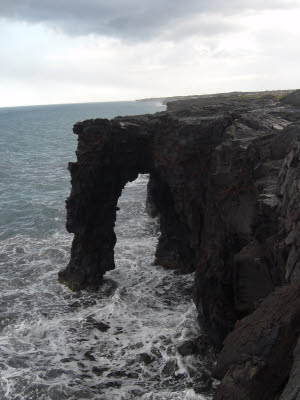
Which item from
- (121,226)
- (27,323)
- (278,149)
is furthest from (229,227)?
(121,226)

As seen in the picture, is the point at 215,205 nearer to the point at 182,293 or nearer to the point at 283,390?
the point at 182,293

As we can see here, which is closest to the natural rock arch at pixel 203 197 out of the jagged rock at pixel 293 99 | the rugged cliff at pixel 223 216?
the rugged cliff at pixel 223 216

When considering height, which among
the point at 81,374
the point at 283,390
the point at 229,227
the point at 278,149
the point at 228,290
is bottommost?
the point at 81,374

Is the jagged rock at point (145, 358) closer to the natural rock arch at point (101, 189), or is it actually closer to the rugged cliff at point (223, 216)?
the rugged cliff at point (223, 216)

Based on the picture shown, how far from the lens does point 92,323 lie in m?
23.9

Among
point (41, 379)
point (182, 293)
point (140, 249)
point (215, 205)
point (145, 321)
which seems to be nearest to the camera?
point (41, 379)

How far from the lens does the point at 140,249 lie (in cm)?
3572

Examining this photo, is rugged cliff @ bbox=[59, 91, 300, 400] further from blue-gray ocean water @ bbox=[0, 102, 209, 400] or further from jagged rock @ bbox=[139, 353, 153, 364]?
jagged rock @ bbox=[139, 353, 153, 364]

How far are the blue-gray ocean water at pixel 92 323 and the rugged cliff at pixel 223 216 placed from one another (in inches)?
80.6

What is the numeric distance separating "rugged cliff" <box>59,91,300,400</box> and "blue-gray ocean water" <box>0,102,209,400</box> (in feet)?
6.72

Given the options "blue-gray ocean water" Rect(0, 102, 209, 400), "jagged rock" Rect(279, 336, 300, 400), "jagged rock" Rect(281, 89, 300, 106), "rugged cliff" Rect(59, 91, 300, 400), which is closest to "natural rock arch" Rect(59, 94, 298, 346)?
"rugged cliff" Rect(59, 91, 300, 400)

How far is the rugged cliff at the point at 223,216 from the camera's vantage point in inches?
426

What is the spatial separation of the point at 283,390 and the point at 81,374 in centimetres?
1301

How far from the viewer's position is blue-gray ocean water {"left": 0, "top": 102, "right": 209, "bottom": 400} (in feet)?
60.4
